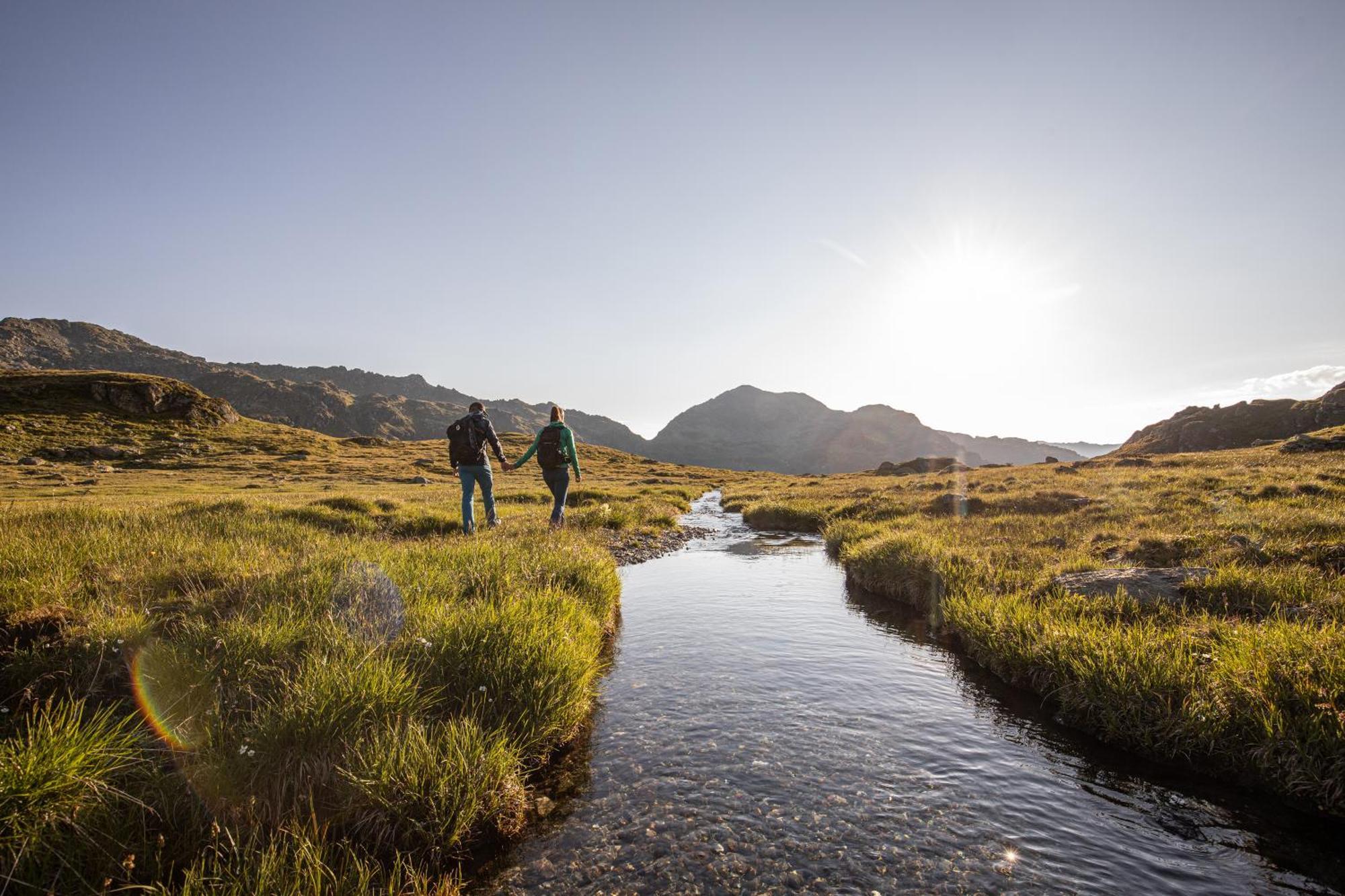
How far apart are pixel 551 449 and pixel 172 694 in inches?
469

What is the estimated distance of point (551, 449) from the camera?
17141 mm

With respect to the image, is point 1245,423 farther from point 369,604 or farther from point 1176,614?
point 369,604

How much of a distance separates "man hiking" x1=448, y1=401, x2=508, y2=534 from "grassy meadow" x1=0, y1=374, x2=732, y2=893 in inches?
A: 173

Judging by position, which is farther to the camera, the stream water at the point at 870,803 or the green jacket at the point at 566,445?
the green jacket at the point at 566,445

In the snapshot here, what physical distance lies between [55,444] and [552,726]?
329 ft

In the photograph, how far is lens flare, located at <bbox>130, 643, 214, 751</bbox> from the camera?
486 centimetres

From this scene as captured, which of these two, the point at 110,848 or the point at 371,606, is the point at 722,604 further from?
the point at 110,848

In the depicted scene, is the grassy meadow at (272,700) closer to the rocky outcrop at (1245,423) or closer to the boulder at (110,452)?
the boulder at (110,452)

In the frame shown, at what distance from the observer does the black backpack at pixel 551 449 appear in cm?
1714

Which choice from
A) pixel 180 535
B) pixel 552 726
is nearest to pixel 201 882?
pixel 552 726

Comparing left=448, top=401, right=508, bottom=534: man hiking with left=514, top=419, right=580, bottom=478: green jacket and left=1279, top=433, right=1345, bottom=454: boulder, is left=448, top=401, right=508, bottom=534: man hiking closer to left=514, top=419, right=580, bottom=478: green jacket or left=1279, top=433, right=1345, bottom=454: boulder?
left=514, top=419, right=580, bottom=478: green jacket

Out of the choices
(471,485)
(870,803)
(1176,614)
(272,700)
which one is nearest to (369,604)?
(272,700)

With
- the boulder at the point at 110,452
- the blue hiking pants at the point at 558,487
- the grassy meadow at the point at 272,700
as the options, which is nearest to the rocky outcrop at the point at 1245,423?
the blue hiking pants at the point at 558,487

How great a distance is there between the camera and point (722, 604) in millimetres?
13219
